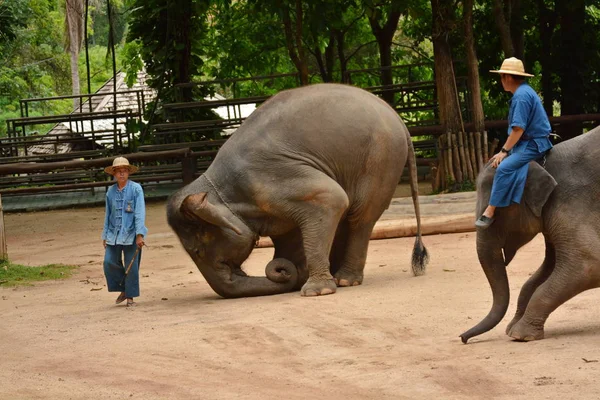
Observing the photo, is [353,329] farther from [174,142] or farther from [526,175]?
[174,142]

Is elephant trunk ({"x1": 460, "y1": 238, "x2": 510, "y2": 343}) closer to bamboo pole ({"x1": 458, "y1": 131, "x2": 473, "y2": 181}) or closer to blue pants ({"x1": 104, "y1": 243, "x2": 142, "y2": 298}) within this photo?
blue pants ({"x1": 104, "y1": 243, "x2": 142, "y2": 298})

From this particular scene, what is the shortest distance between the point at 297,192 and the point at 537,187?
370 centimetres

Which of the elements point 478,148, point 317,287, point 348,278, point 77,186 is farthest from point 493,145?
point 317,287

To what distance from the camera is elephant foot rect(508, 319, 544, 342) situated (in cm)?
765

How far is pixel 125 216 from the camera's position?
11.0 m

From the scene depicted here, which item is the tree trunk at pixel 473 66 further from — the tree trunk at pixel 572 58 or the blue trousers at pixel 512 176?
the blue trousers at pixel 512 176

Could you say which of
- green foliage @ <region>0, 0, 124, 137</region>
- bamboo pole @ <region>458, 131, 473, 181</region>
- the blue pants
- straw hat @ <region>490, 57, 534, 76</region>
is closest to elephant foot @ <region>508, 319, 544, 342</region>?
straw hat @ <region>490, 57, 534, 76</region>

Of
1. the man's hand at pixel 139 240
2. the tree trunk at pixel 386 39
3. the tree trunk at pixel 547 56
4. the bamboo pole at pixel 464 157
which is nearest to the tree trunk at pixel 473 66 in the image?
the bamboo pole at pixel 464 157

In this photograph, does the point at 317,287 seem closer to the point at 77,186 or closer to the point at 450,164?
the point at 450,164

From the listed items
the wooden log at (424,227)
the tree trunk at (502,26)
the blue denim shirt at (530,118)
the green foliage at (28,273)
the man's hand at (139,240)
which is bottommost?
the green foliage at (28,273)

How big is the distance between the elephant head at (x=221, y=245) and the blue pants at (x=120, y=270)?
515mm

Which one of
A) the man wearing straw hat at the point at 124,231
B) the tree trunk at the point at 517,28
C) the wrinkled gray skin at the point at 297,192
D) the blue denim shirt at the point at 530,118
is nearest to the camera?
the blue denim shirt at the point at 530,118

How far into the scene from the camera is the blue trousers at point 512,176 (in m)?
7.53

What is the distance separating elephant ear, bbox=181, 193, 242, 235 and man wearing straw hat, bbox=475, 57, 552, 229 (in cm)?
360
